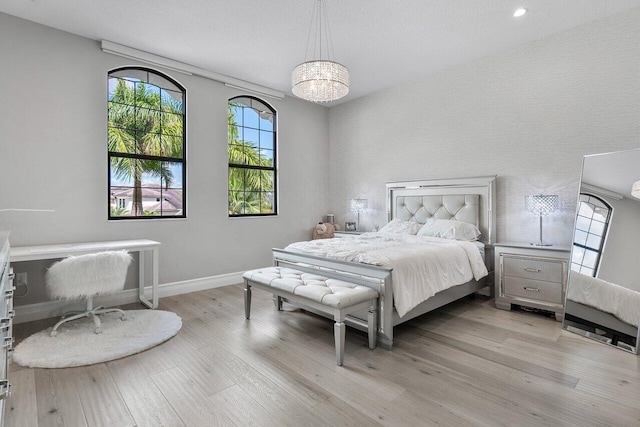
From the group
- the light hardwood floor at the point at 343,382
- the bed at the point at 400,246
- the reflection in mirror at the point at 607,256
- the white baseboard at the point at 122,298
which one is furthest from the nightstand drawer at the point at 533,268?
the white baseboard at the point at 122,298

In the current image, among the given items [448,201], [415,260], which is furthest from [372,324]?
[448,201]

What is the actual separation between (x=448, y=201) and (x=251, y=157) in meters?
2.88

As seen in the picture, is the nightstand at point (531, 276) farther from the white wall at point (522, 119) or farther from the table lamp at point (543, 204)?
the white wall at point (522, 119)

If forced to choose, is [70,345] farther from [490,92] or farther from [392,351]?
[490,92]

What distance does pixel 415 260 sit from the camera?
9.07 feet

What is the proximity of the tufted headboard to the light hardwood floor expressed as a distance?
1.40m

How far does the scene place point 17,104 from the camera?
3.10 metres

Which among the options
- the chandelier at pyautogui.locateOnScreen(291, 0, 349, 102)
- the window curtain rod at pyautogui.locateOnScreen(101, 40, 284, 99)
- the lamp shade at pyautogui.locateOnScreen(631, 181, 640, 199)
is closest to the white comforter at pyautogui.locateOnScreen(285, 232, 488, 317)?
the lamp shade at pyautogui.locateOnScreen(631, 181, 640, 199)

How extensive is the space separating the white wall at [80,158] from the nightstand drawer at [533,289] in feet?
10.8

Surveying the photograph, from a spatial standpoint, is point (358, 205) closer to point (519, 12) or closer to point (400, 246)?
point (400, 246)

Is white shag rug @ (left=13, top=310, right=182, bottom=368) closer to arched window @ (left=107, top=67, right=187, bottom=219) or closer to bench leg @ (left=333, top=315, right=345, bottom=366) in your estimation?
arched window @ (left=107, top=67, right=187, bottom=219)

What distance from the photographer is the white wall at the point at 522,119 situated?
3.12 m

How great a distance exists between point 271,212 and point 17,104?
3.12 m

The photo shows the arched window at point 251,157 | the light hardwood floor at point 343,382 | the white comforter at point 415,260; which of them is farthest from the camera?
the arched window at point 251,157
